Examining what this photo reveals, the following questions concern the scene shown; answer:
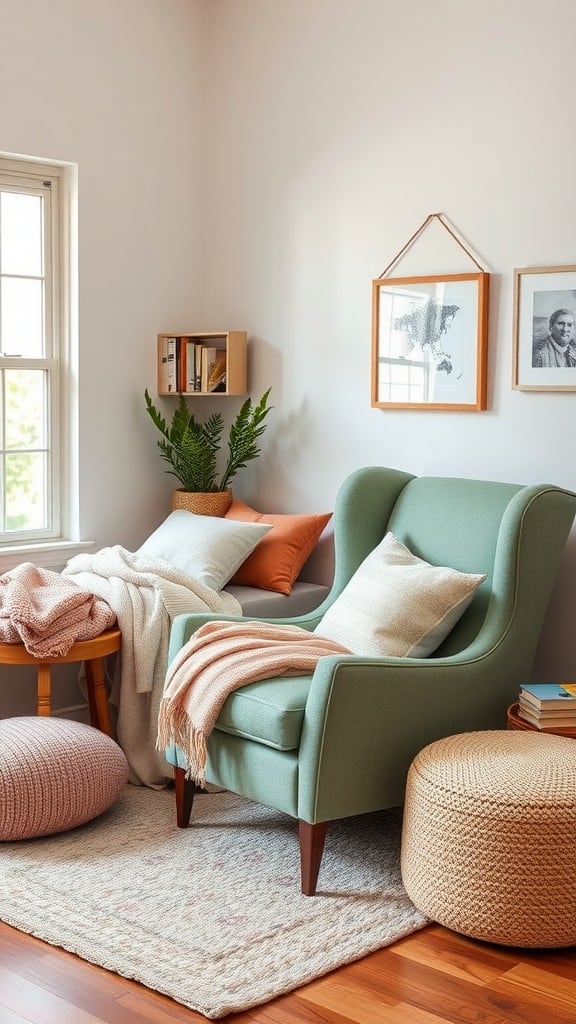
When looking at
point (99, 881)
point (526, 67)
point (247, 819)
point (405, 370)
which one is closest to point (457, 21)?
point (526, 67)

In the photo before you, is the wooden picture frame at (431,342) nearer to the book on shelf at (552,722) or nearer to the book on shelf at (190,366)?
the book on shelf at (190,366)

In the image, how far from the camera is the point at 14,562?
407 centimetres

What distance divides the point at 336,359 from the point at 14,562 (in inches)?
52.8

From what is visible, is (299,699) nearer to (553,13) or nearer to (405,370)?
(405,370)

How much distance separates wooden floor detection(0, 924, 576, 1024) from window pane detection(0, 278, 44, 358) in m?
2.16

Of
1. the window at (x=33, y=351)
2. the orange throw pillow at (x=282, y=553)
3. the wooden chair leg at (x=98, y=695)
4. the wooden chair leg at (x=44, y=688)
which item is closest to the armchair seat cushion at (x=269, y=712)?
the wooden chair leg at (x=44, y=688)

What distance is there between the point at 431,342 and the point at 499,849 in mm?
1832

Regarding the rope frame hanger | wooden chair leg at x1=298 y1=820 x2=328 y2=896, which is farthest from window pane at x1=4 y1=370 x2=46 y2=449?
wooden chair leg at x1=298 y1=820 x2=328 y2=896

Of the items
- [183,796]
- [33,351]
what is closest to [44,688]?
[183,796]

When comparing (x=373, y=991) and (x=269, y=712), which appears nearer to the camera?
(x=373, y=991)

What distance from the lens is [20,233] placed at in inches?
162

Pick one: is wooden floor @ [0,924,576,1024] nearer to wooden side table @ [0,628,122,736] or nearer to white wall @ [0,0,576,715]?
wooden side table @ [0,628,122,736]

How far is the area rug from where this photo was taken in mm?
2521

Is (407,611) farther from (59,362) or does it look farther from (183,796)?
(59,362)
